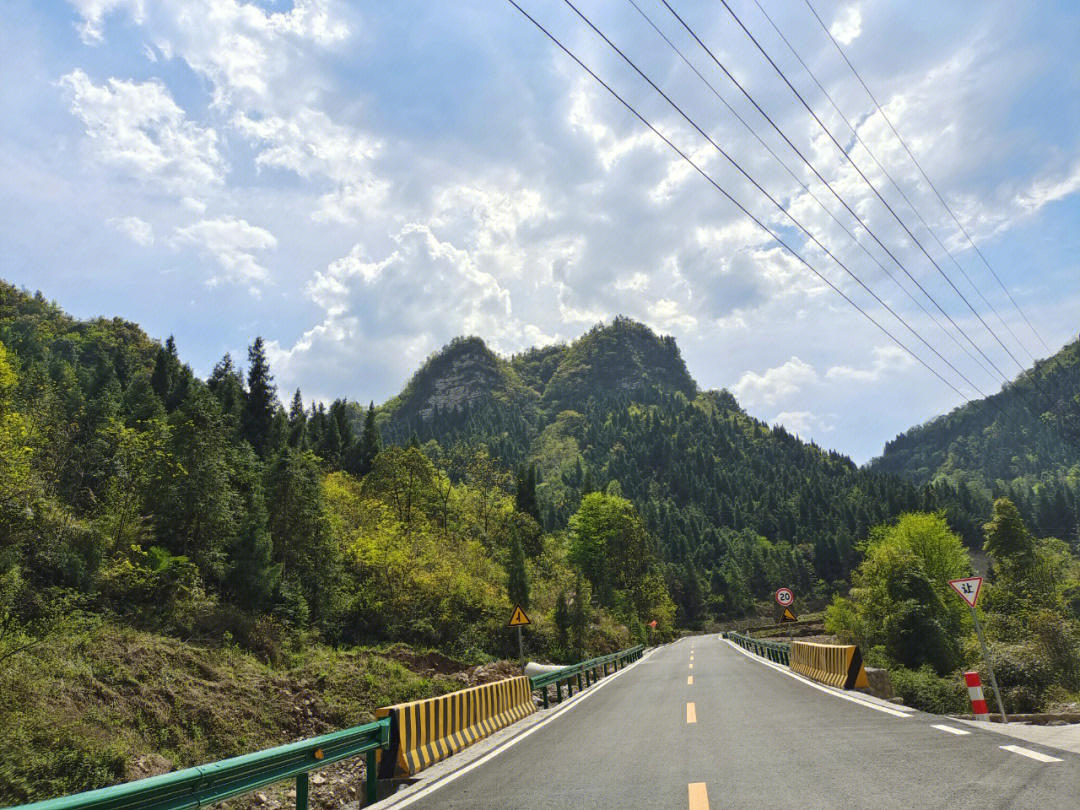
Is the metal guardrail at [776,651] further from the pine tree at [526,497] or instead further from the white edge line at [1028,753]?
the pine tree at [526,497]

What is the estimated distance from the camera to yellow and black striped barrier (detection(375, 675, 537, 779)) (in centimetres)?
805

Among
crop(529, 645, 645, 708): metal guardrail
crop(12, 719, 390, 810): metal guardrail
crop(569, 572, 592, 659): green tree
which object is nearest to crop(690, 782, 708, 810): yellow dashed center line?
crop(12, 719, 390, 810): metal guardrail

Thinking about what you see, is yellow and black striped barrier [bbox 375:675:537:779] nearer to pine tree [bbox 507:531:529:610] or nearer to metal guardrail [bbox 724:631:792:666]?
metal guardrail [bbox 724:631:792:666]

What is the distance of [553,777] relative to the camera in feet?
24.1

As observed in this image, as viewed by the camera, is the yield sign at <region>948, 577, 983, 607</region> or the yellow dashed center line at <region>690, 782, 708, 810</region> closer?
the yellow dashed center line at <region>690, 782, 708, 810</region>

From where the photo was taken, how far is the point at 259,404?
6162cm

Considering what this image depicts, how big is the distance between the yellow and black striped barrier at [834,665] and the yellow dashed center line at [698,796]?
9927 millimetres

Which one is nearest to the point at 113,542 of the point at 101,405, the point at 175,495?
the point at 175,495

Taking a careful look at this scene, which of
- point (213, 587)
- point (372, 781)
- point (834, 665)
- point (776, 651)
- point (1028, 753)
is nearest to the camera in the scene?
point (1028, 753)

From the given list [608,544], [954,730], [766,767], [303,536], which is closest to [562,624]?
[303,536]

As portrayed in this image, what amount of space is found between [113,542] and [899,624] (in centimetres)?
3530

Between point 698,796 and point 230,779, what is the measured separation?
424 centimetres

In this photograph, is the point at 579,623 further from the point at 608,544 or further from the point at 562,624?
the point at 608,544

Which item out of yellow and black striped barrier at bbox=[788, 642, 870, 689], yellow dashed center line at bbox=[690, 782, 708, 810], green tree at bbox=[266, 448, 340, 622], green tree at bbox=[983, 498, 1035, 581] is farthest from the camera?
green tree at bbox=[983, 498, 1035, 581]
